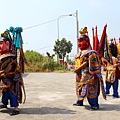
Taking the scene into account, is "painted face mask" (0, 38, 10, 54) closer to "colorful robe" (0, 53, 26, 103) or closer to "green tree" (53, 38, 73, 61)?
"colorful robe" (0, 53, 26, 103)

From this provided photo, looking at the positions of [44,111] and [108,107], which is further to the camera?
[108,107]

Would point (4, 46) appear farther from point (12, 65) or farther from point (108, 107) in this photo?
point (108, 107)

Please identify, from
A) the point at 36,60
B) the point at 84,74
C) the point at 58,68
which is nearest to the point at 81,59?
the point at 84,74

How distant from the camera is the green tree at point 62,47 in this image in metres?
38.4

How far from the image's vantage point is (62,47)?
127 feet

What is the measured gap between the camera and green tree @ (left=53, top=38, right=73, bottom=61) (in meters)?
38.4

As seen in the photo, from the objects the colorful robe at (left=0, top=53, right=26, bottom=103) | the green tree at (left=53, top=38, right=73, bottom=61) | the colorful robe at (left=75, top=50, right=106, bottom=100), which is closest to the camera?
the colorful robe at (left=0, top=53, right=26, bottom=103)

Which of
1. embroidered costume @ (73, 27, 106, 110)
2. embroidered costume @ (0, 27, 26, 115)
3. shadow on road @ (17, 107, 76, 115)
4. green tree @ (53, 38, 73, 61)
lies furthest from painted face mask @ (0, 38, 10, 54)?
green tree @ (53, 38, 73, 61)

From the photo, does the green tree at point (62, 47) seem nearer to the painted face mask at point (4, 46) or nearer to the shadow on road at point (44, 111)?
the shadow on road at point (44, 111)

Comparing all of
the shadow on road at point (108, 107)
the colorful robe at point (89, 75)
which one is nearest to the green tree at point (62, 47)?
the shadow on road at point (108, 107)

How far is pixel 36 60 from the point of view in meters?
29.1

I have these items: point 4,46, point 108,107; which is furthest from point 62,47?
point 4,46

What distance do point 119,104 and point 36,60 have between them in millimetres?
22468

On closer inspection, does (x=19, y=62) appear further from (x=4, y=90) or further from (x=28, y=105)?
(x=28, y=105)
